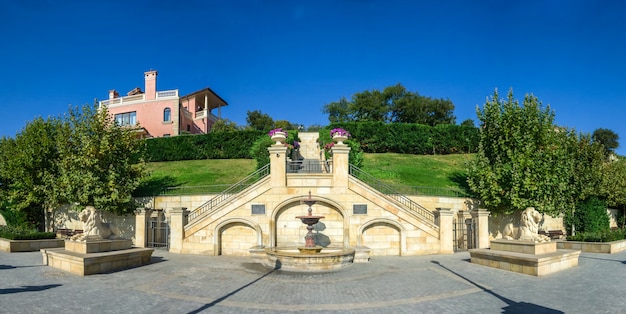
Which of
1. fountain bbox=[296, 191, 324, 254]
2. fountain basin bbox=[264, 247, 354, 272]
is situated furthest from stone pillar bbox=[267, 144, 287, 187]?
fountain basin bbox=[264, 247, 354, 272]

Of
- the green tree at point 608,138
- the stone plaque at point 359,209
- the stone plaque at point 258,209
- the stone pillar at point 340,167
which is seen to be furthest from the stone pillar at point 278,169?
the green tree at point 608,138

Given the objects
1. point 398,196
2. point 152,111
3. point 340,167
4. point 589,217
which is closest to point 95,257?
point 340,167

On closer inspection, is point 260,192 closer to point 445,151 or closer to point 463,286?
point 463,286

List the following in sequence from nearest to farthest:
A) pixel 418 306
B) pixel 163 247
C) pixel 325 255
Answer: pixel 418 306, pixel 325 255, pixel 163 247

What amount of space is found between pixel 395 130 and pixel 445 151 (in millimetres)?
6240

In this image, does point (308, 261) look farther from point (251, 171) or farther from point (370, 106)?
point (370, 106)

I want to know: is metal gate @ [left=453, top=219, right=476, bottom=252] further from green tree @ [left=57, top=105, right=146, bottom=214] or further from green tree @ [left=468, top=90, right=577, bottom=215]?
green tree @ [left=57, top=105, right=146, bottom=214]

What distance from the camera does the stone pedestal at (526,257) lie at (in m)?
13.3

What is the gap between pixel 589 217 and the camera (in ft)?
81.8

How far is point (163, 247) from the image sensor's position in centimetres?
2238

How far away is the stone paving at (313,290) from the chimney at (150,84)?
3622cm

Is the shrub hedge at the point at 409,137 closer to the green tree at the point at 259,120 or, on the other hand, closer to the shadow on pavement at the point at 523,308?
the green tree at the point at 259,120

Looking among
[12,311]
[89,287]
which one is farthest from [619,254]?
[12,311]

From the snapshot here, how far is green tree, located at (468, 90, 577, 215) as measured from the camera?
2186 cm
